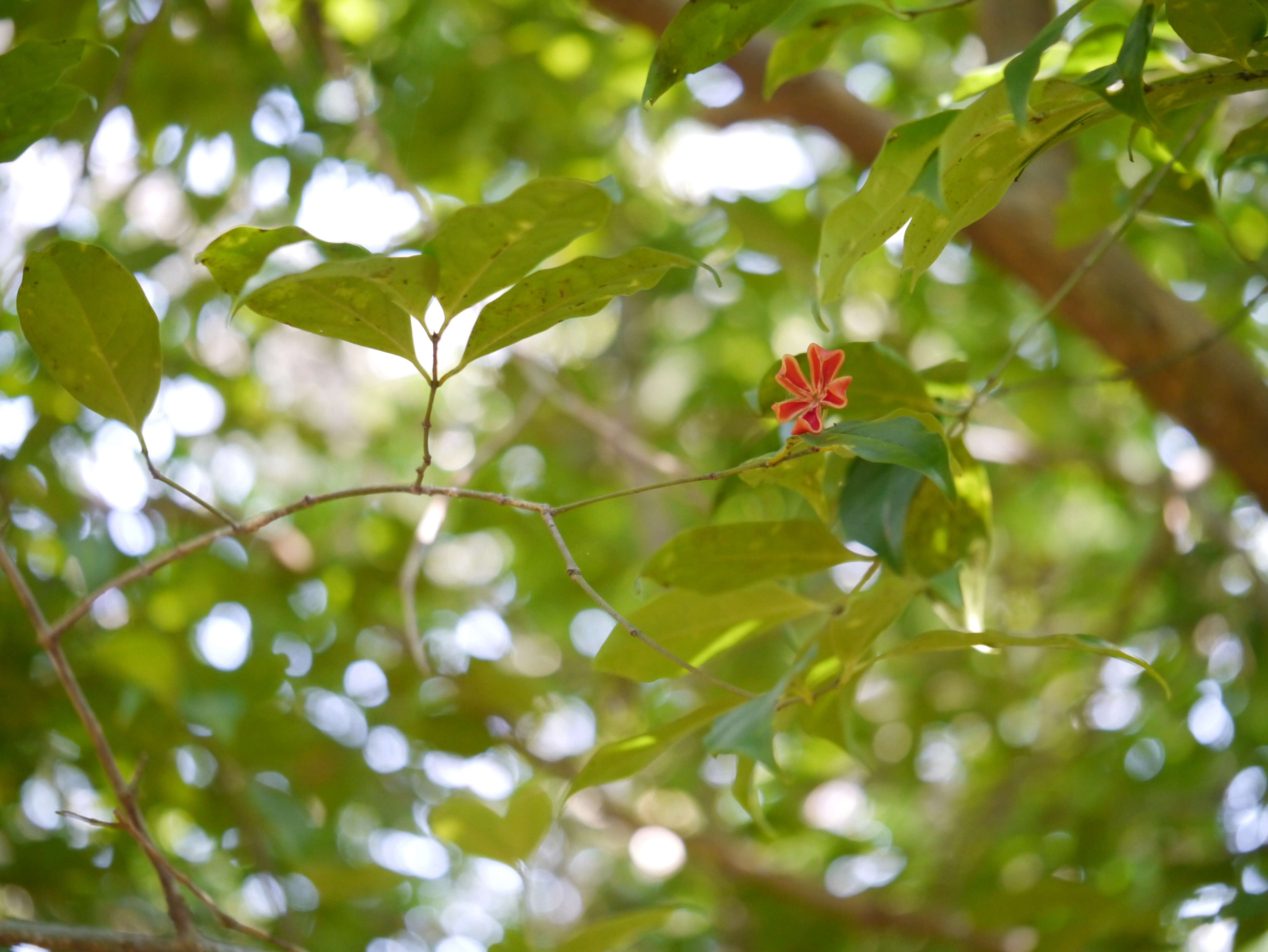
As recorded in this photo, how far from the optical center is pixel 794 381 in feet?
1.99

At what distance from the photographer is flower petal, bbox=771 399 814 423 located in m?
0.60

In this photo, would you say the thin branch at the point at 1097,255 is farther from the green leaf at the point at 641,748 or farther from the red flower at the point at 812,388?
the green leaf at the point at 641,748

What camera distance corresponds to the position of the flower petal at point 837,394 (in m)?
0.60

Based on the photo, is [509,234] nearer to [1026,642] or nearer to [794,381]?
[794,381]

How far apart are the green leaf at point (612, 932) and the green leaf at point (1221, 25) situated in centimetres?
70

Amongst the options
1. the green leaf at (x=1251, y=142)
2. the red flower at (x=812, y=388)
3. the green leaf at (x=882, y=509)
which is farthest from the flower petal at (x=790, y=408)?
the green leaf at (x=1251, y=142)

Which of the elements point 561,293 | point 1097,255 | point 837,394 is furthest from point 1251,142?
point 561,293

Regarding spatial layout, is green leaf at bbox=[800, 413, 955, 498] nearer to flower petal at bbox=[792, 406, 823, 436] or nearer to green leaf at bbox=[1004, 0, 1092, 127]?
flower petal at bbox=[792, 406, 823, 436]

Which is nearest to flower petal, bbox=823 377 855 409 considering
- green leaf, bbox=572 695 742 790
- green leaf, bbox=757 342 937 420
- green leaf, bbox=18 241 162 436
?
green leaf, bbox=757 342 937 420

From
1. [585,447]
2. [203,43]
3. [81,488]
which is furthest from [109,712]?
[585,447]

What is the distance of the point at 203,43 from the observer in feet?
4.93

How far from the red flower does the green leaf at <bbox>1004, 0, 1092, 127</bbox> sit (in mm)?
172

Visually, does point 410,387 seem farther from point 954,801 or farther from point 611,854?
point 954,801

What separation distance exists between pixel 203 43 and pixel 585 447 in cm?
105
